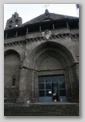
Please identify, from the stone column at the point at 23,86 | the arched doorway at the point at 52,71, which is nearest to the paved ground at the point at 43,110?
the stone column at the point at 23,86

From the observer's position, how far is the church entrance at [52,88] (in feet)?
22.9

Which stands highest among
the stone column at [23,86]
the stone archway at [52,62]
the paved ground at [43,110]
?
the stone archway at [52,62]

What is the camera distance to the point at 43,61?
25.6ft

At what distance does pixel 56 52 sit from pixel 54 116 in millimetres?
4113

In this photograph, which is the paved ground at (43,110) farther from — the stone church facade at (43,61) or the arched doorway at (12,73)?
the arched doorway at (12,73)

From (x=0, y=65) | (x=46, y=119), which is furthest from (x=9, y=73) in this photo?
(x=46, y=119)

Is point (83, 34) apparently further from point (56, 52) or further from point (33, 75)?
point (33, 75)

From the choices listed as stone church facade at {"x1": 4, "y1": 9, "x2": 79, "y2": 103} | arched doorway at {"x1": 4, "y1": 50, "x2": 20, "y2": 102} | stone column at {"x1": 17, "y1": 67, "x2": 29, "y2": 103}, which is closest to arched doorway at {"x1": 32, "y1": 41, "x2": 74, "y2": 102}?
stone church facade at {"x1": 4, "y1": 9, "x2": 79, "y2": 103}

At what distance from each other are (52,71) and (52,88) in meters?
0.96

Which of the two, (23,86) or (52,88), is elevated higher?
(23,86)

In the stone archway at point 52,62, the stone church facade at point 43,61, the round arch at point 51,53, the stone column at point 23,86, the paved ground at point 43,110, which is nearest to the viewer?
the paved ground at point 43,110

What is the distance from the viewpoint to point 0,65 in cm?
466

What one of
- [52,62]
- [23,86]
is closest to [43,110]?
[23,86]

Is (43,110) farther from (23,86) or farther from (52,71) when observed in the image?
(52,71)
